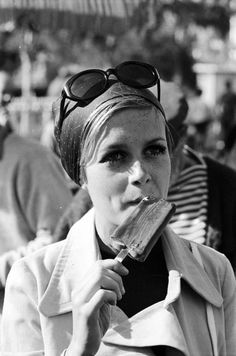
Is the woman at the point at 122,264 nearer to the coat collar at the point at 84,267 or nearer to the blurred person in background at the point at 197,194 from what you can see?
the coat collar at the point at 84,267

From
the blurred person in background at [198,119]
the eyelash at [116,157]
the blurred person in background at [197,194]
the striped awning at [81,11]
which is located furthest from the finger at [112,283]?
the blurred person in background at [198,119]

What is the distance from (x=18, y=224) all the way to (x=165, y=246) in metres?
2.04

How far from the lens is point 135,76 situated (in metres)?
2.38

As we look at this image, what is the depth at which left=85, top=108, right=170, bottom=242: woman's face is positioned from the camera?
7.34ft

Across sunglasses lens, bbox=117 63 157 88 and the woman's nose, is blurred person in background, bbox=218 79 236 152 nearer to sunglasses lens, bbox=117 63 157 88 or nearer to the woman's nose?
sunglasses lens, bbox=117 63 157 88

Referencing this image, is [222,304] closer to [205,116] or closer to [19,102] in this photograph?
[19,102]

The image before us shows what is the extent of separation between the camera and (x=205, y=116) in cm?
1362

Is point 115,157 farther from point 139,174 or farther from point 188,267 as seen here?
point 188,267

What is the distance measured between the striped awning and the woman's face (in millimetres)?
3421

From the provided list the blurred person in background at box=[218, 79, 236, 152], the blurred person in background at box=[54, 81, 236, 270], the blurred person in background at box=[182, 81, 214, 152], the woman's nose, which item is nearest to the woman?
the woman's nose

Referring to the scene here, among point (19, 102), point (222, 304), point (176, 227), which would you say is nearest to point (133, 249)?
point (222, 304)

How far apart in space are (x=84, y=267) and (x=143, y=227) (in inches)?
9.6

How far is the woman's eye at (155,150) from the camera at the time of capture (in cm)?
228

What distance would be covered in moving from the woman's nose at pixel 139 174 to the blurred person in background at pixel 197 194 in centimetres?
177
